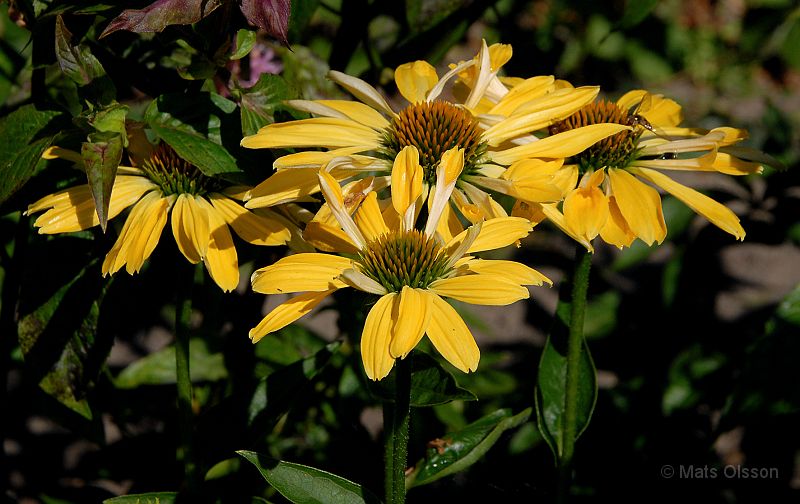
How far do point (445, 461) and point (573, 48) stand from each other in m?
2.71

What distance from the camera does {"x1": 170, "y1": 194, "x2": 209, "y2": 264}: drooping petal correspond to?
1.00 metres

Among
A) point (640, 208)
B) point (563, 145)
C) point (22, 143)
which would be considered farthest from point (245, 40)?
point (640, 208)

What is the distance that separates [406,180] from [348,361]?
65cm

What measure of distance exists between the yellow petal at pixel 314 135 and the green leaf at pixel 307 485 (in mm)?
337

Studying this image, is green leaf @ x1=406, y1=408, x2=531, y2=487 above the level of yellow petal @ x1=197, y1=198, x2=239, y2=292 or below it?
below

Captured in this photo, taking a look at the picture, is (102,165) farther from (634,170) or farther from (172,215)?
(634,170)

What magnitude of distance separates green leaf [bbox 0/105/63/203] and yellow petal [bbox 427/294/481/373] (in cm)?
46

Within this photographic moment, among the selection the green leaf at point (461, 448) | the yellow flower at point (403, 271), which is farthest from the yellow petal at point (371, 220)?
the green leaf at point (461, 448)

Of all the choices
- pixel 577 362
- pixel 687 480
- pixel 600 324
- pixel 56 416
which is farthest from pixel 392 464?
pixel 600 324

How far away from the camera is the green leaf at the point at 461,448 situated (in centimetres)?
116

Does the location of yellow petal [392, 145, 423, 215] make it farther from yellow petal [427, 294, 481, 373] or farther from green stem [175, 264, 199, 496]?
green stem [175, 264, 199, 496]

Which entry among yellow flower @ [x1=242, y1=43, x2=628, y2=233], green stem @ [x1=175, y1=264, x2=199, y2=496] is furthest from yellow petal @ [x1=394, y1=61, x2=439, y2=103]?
green stem @ [x1=175, y1=264, x2=199, y2=496]

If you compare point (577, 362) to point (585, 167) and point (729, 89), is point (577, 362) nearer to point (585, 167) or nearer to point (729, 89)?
point (585, 167)

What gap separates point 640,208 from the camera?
104 cm
